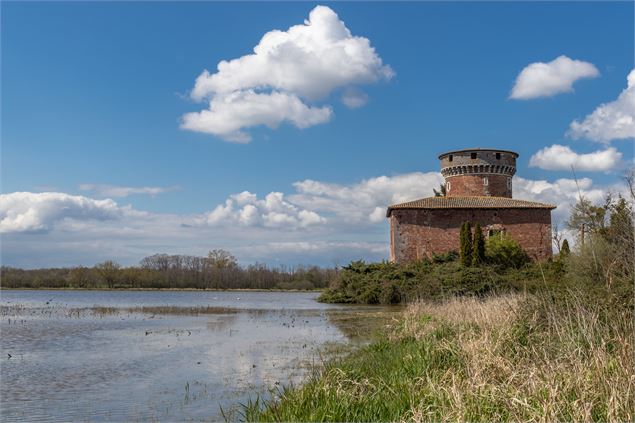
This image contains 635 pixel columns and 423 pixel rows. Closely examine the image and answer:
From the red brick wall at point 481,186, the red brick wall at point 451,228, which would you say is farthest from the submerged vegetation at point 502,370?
the red brick wall at point 481,186

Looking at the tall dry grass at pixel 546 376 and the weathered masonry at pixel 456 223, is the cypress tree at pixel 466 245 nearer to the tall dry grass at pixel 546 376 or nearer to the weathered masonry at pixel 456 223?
the weathered masonry at pixel 456 223

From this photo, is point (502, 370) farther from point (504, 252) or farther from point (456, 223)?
point (456, 223)

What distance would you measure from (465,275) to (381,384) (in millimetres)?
32343

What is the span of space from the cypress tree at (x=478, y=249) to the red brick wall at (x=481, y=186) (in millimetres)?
10925

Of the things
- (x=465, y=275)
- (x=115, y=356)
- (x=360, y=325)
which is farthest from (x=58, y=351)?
(x=465, y=275)

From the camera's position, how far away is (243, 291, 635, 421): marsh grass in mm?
6234

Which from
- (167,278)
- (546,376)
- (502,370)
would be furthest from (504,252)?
(167,278)

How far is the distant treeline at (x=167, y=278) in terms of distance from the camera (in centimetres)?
8338

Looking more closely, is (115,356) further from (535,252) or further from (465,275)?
(535,252)

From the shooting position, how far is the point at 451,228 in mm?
46812

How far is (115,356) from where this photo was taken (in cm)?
1577

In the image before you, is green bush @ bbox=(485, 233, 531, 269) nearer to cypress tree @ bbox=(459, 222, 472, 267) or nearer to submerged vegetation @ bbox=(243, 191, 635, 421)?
cypress tree @ bbox=(459, 222, 472, 267)

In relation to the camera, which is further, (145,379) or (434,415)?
(145,379)

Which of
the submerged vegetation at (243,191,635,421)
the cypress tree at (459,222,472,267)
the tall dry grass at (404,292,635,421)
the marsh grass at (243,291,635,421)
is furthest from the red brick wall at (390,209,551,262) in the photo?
the tall dry grass at (404,292,635,421)
